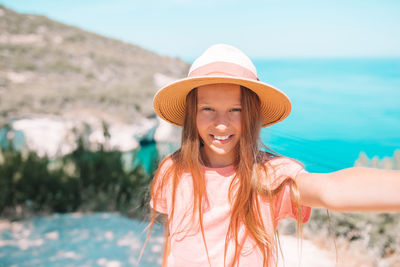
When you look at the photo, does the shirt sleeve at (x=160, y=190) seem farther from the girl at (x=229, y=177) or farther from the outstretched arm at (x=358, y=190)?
the outstretched arm at (x=358, y=190)

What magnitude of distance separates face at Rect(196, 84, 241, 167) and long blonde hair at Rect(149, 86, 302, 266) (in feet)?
0.10

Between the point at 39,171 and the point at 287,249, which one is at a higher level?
the point at 39,171

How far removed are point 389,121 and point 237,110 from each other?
1.05 metres

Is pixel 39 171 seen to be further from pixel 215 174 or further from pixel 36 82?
pixel 36 82

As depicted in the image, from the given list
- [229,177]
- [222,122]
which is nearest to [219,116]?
[222,122]

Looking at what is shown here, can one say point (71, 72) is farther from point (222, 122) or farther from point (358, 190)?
point (358, 190)

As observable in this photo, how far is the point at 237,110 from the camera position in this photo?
1344mm

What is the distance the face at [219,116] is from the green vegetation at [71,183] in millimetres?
3176

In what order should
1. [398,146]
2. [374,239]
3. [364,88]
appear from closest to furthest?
[398,146] < [364,88] < [374,239]

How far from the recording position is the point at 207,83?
4.24 ft

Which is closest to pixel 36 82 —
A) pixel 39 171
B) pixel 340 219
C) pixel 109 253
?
pixel 39 171

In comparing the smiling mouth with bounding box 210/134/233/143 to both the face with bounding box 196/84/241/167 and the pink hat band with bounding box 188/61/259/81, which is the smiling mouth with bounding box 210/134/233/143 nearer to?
the face with bounding box 196/84/241/167

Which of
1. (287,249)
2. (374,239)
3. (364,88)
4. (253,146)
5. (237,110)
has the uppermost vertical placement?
(364,88)

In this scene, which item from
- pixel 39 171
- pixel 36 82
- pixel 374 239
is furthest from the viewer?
pixel 36 82
